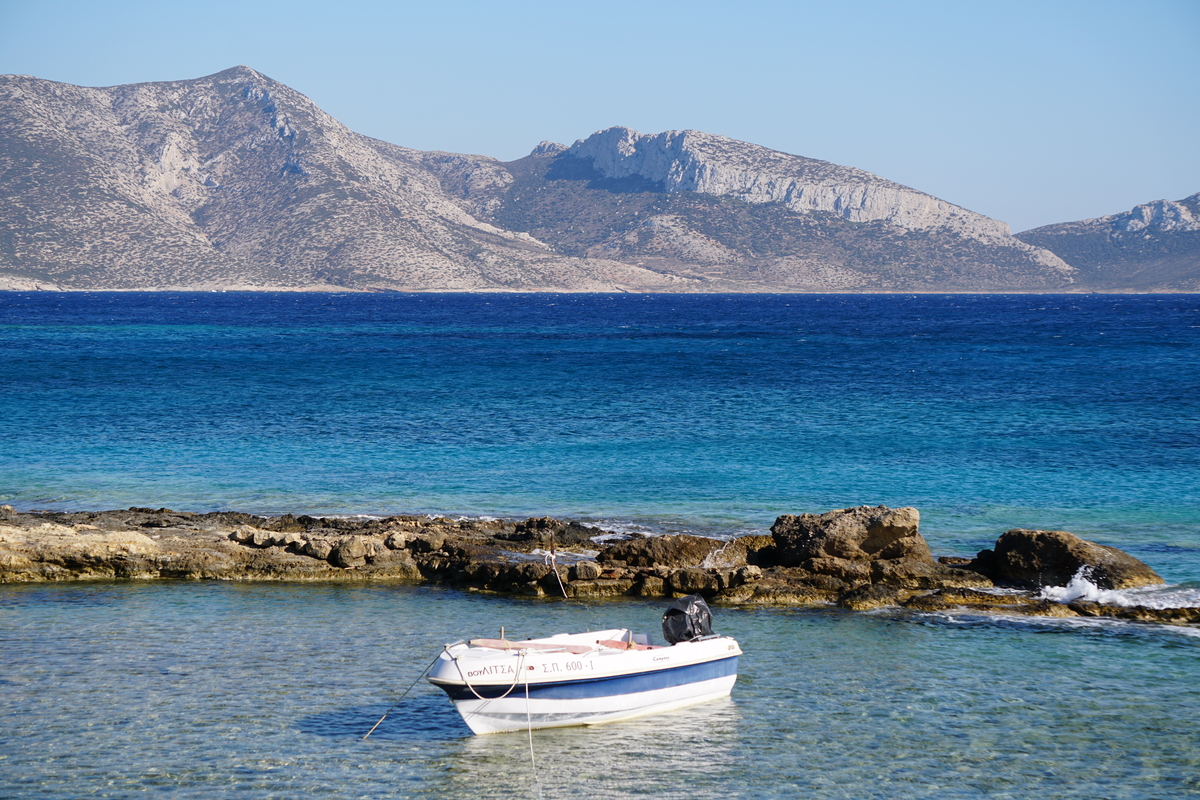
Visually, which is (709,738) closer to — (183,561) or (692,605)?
(692,605)

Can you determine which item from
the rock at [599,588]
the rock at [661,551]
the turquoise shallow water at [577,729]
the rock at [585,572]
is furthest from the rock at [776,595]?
the rock at [585,572]

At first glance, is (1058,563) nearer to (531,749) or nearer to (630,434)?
(531,749)

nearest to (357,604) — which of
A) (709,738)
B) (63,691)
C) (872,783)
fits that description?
(63,691)

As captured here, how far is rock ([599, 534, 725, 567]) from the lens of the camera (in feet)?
69.2

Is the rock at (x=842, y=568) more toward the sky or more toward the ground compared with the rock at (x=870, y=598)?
more toward the sky

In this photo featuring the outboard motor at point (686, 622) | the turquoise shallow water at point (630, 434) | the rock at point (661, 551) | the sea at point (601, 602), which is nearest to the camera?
the sea at point (601, 602)

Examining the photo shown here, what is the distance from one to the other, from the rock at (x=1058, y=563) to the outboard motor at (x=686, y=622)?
25.3 ft

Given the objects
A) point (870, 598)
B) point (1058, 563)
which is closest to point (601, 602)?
point (870, 598)

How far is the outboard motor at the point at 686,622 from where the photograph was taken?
50.0 feet

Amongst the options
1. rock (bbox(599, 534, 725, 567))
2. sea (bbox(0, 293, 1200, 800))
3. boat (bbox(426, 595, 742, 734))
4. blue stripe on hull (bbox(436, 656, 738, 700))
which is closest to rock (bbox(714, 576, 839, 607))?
sea (bbox(0, 293, 1200, 800))

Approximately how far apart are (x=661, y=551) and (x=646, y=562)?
391mm

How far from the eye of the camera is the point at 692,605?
15.4 m

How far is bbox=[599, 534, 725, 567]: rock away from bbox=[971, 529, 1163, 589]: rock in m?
5.59

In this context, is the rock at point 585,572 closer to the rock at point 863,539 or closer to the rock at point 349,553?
the rock at point 863,539
